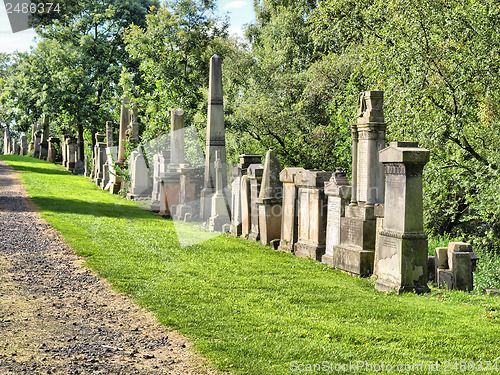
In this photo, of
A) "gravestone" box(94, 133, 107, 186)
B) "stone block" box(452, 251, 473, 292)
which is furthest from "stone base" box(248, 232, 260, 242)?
"gravestone" box(94, 133, 107, 186)

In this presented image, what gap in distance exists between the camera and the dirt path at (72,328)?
5027 mm

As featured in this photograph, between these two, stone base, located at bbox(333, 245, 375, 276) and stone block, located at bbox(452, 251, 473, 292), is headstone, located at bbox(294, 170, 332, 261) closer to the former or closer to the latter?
stone base, located at bbox(333, 245, 375, 276)

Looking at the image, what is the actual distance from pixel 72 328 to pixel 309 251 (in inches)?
222

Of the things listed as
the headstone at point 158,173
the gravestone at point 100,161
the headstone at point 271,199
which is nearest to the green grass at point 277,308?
the headstone at point 271,199

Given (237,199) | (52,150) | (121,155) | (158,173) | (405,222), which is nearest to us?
(405,222)

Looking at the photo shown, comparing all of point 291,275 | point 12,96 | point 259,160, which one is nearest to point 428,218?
point 259,160

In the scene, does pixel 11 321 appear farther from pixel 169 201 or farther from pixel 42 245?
pixel 169 201

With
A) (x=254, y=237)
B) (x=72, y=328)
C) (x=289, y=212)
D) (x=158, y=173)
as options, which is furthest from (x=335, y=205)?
(x=158, y=173)

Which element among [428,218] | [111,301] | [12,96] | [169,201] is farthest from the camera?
[12,96]

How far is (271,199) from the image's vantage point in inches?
476

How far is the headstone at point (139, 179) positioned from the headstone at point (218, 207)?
230 inches

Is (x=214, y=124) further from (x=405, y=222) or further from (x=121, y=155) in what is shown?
(x=405, y=222)

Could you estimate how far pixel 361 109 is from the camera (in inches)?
404

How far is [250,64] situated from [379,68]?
1525cm
